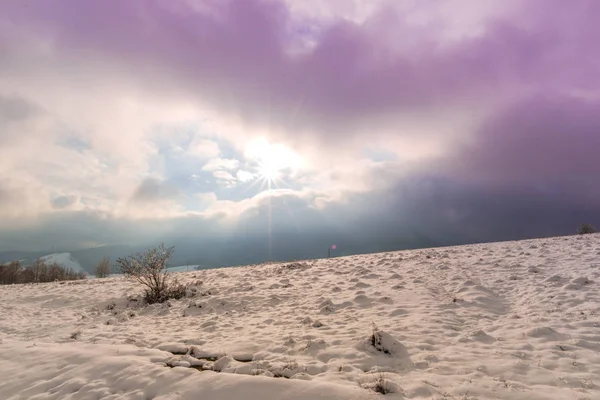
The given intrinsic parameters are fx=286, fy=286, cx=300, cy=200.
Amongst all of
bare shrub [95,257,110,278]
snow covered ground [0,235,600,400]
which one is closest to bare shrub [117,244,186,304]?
snow covered ground [0,235,600,400]

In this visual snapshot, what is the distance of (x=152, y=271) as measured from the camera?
15242mm

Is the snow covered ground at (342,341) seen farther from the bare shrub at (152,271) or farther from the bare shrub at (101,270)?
the bare shrub at (101,270)

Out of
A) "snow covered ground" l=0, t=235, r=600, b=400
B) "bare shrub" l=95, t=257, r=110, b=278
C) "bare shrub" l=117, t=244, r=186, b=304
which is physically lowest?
"bare shrub" l=95, t=257, r=110, b=278

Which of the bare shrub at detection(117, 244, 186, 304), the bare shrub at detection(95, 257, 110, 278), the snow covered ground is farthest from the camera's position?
the bare shrub at detection(95, 257, 110, 278)

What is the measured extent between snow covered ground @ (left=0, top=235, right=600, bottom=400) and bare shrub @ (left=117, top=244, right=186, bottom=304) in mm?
1035

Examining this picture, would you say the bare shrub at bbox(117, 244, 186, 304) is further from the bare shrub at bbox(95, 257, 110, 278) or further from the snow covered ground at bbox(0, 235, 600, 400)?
the bare shrub at bbox(95, 257, 110, 278)

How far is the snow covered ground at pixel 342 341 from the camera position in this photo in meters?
5.32

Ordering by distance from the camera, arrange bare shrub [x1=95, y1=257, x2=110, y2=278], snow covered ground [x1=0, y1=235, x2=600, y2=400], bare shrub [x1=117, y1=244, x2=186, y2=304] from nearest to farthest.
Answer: snow covered ground [x1=0, y1=235, x2=600, y2=400]
bare shrub [x1=117, y1=244, x2=186, y2=304]
bare shrub [x1=95, y1=257, x2=110, y2=278]

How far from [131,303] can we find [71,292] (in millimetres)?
7076

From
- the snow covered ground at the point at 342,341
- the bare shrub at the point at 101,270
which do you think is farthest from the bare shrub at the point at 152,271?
the bare shrub at the point at 101,270

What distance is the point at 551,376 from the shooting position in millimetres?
5301

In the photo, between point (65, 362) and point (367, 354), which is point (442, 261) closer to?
point (367, 354)

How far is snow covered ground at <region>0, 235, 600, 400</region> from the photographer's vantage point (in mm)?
5316

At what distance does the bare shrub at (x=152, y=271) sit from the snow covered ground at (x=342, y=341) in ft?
3.40
